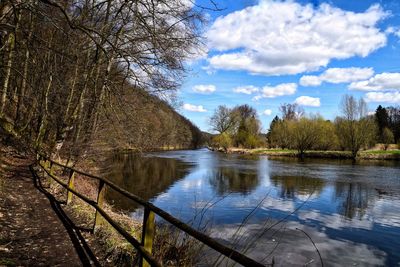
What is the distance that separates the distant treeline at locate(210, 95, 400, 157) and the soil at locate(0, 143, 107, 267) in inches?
2326

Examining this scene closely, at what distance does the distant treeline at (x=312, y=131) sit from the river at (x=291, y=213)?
119 ft

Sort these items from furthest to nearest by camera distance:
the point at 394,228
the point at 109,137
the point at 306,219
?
the point at 109,137, the point at 306,219, the point at 394,228

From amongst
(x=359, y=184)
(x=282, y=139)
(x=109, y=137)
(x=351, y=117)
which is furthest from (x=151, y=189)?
(x=282, y=139)

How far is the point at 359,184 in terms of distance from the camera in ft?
84.5

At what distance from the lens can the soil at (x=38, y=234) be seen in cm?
550

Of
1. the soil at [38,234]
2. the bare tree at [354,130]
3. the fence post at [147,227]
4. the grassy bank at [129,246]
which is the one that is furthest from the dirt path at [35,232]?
the bare tree at [354,130]

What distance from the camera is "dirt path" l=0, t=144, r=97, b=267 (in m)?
5.48

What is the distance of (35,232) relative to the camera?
679 cm

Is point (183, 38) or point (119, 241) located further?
point (183, 38)

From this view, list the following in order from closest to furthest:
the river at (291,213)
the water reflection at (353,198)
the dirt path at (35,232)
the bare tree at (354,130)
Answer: the dirt path at (35,232)
the river at (291,213)
the water reflection at (353,198)
the bare tree at (354,130)

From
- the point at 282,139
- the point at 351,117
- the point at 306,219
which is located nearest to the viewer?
the point at 306,219

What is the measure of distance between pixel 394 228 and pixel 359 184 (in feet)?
41.1

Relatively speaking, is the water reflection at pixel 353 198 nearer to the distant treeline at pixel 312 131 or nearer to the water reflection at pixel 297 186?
the water reflection at pixel 297 186

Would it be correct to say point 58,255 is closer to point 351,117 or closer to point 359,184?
point 359,184
